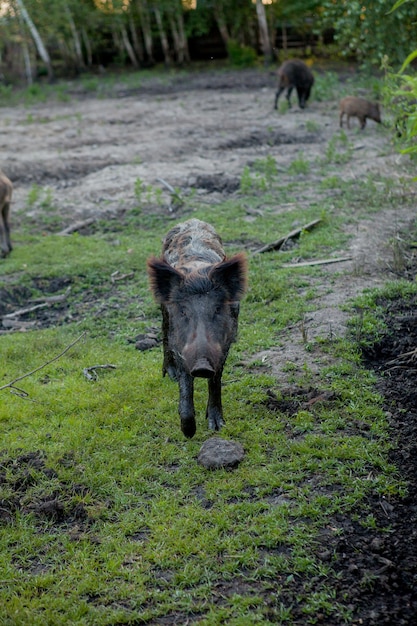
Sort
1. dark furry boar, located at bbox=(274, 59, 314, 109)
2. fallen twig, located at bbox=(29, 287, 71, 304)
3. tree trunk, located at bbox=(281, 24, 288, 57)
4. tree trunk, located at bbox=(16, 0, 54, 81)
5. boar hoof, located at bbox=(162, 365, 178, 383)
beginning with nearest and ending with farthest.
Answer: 1. boar hoof, located at bbox=(162, 365, 178, 383)
2. fallen twig, located at bbox=(29, 287, 71, 304)
3. dark furry boar, located at bbox=(274, 59, 314, 109)
4. tree trunk, located at bbox=(16, 0, 54, 81)
5. tree trunk, located at bbox=(281, 24, 288, 57)

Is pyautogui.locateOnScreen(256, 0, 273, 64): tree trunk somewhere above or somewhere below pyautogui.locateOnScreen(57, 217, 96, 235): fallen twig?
above

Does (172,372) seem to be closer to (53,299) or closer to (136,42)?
(53,299)

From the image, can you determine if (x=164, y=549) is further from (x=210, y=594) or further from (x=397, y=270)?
(x=397, y=270)

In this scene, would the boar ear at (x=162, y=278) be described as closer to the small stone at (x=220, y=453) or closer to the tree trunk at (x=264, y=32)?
the small stone at (x=220, y=453)

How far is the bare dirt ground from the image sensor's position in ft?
13.4

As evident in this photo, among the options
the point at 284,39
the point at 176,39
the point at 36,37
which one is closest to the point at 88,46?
the point at 36,37

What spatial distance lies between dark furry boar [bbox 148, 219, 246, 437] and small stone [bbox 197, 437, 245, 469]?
0.68 feet

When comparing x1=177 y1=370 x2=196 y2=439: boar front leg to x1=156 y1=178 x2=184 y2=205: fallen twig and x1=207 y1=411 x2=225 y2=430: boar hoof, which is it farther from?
x1=156 y1=178 x2=184 y2=205: fallen twig

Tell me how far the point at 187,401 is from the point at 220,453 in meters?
0.45

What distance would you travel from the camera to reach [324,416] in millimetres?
5523

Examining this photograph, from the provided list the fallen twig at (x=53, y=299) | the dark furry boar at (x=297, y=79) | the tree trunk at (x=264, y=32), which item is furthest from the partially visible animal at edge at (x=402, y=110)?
the tree trunk at (x=264, y=32)

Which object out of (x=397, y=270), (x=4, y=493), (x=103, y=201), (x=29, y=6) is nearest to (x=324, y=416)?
(x=4, y=493)

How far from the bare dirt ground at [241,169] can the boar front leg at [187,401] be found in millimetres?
1078

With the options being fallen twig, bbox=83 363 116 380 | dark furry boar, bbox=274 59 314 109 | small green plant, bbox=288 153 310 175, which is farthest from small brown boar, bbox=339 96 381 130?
fallen twig, bbox=83 363 116 380
